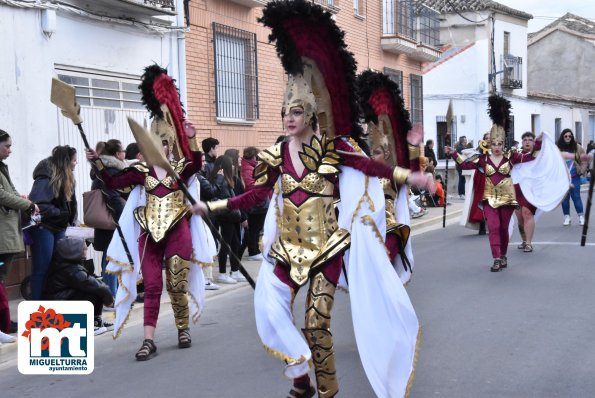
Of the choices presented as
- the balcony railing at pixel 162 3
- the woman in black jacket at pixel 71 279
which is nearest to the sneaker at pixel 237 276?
the woman in black jacket at pixel 71 279

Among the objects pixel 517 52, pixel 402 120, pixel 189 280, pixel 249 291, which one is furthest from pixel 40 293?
pixel 517 52

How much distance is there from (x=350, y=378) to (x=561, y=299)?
12.9ft

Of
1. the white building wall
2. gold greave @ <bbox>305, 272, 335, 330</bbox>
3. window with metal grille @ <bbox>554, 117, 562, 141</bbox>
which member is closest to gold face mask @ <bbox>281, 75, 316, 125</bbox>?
gold greave @ <bbox>305, 272, 335, 330</bbox>

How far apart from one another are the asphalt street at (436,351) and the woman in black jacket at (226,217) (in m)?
0.64

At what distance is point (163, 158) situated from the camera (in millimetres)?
5258

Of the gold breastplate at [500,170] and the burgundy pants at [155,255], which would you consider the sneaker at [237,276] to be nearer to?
the gold breastplate at [500,170]

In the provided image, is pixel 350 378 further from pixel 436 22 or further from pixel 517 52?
pixel 517 52

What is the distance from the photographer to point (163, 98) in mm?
7395

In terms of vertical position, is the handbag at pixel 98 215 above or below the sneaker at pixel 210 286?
above

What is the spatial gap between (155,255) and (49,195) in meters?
1.91

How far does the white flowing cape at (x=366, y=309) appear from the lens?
5172 millimetres

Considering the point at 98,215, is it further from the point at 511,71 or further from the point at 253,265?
the point at 511,71

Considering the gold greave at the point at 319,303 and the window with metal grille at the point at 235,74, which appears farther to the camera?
the window with metal grille at the point at 235,74

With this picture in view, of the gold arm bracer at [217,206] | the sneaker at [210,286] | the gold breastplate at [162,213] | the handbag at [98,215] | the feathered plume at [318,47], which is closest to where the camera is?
the feathered plume at [318,47]
